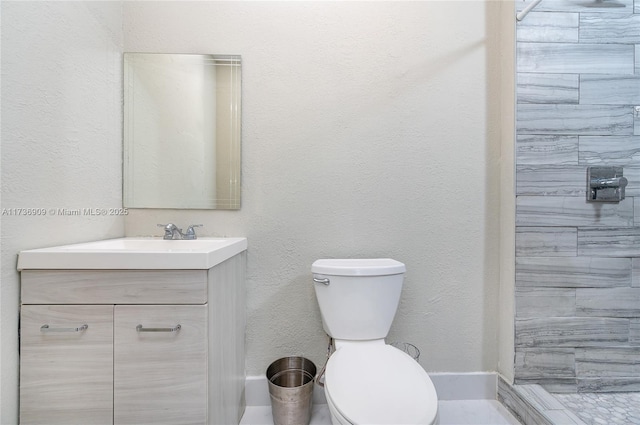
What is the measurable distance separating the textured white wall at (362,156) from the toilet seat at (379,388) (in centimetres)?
46

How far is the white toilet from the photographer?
96 centimetres

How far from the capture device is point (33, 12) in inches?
42.6

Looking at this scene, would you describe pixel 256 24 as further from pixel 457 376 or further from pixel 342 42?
pixel 457 376

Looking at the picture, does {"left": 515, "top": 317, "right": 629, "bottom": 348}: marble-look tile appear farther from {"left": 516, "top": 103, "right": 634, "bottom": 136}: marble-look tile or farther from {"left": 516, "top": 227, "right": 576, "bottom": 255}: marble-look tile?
{"left": 516, "top": 103, "right": 634, "bottom": 136}: marble-look tile

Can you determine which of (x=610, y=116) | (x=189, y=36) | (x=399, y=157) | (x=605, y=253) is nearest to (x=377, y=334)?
(x=399, y=157)

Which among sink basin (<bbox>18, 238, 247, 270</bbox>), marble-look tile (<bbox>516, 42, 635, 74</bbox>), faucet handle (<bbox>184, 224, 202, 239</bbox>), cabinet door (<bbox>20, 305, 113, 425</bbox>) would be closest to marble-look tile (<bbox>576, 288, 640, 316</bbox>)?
marble-look tile (<bbox>516, 42, 635, 74</bbox>)

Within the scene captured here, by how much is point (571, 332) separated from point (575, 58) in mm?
1326

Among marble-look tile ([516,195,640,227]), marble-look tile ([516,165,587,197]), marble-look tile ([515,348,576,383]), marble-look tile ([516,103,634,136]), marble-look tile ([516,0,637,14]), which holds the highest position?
marble-look tile ([516,0,637,14])

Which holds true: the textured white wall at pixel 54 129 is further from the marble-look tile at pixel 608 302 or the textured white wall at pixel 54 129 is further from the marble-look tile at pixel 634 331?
the marble-look tile at pixel 634 331

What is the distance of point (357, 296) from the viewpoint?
1.38m

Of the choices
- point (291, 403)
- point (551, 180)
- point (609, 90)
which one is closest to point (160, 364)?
point (291, 403)

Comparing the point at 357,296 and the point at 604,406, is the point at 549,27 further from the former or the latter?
the point at 604,406

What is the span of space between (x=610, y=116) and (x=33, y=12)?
2417 mm

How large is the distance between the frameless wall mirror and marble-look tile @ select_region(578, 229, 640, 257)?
1.70 metres
